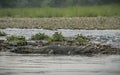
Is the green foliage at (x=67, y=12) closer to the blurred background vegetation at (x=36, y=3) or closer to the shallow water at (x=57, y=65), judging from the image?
the blurred background vegetation at (x=36, y=3)

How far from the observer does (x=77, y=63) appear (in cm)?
1186

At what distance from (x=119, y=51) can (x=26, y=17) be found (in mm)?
25987

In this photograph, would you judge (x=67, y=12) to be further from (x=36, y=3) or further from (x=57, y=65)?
(x=57, y=65)

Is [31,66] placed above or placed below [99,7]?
below

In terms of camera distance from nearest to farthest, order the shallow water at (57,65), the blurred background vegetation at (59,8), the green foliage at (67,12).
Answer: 1. the shallow water at (57,65)
2. the green foliage at (67,12)
3. the blurred background vegetation at (59,8)

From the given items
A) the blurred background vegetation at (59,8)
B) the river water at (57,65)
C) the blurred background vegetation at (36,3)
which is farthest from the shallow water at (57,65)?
the blurred background vegetation at (36,3)

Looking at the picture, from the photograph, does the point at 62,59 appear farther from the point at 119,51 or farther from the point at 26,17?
the point at 26,17

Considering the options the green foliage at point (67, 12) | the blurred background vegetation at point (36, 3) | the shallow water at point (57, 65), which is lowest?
the shallow water at point (57, 65)

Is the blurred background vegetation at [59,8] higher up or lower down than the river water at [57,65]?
higher up

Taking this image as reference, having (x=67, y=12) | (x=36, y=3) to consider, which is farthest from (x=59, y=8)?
(x=67, y=12)

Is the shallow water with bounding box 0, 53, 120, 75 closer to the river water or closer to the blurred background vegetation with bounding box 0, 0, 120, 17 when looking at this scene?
the river water

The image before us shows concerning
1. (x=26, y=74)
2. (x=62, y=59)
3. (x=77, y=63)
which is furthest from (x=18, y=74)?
(x=62, y=59)

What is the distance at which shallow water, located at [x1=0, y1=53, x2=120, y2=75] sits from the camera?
9945mm

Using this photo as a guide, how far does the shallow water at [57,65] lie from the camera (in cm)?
995
